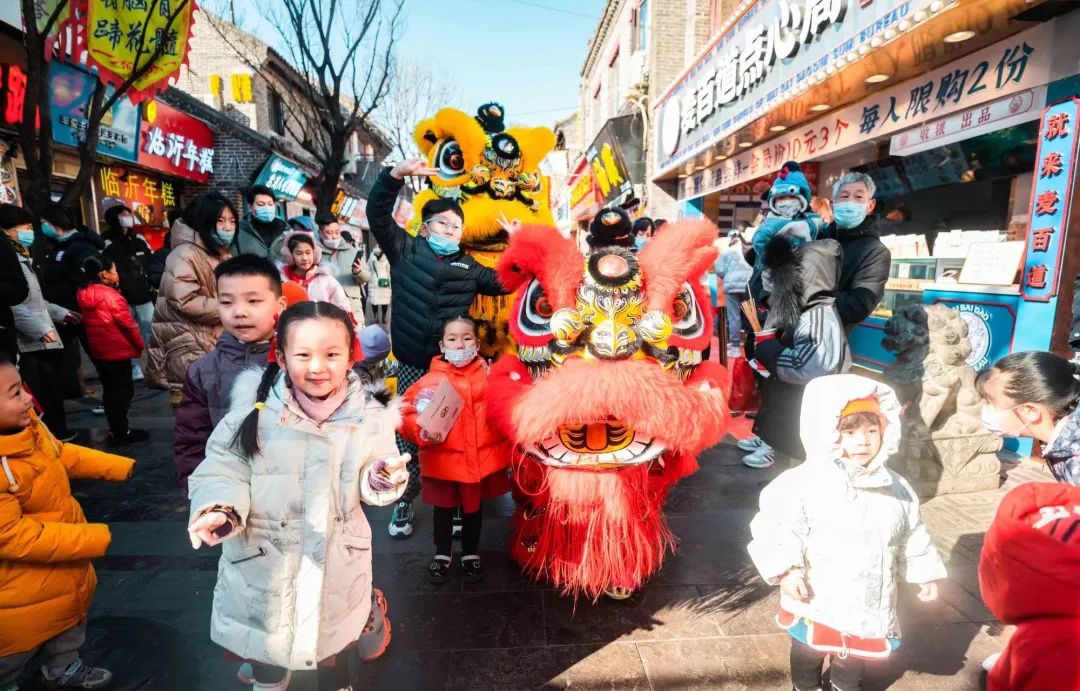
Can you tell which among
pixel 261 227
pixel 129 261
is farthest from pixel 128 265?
pixel 261 227

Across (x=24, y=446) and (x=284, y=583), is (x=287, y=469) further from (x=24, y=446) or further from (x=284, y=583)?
(x=24, y=446)

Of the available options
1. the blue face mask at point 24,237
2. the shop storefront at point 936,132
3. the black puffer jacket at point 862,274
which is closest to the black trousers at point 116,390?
the blue face mask at point 24,237

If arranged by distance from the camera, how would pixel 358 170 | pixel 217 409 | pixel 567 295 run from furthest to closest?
pixel 358 170
pixel 567 295
pixel 217 409

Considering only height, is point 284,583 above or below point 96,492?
above

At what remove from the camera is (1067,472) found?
1575mm

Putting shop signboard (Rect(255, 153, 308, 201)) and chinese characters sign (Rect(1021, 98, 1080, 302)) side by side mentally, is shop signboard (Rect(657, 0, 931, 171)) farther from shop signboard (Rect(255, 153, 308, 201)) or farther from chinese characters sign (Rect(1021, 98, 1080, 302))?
shop signboard (Rect(255, 153, 308, 201))

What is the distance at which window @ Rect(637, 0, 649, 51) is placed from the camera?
37.7ft

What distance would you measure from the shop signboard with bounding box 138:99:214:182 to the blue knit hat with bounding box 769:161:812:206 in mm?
11019

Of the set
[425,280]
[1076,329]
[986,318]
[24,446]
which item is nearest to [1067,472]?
[1076,329]

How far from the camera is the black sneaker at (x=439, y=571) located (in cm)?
268

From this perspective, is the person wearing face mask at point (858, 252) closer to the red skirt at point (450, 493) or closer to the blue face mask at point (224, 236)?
the red skirt at point (450, 493)

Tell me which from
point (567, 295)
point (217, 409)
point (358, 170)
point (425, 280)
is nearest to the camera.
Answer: point (217, 409)

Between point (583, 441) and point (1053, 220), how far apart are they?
3.97 meters

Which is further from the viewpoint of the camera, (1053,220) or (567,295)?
(1053,220)
